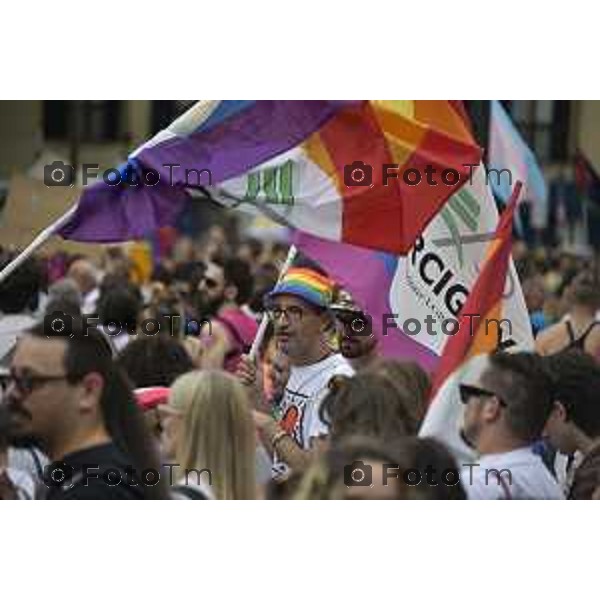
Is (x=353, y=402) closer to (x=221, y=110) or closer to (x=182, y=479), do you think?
(x=182, y=479)

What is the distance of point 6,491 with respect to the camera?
5.32 m

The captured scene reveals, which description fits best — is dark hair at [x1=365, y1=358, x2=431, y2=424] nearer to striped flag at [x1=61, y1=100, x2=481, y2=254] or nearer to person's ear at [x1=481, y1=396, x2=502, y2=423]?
person's ear at [x1=481, y1=396, x2=502, y2=423]

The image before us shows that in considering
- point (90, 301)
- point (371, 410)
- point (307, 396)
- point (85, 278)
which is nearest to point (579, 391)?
point (371, 410)

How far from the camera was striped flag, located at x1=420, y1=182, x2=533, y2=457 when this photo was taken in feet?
18.5

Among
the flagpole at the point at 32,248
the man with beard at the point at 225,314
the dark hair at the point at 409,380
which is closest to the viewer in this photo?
the dark hair at the point at 409,380

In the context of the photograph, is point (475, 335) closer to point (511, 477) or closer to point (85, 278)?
point (511, 477)

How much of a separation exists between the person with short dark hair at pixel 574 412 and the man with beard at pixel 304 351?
804 millimetres

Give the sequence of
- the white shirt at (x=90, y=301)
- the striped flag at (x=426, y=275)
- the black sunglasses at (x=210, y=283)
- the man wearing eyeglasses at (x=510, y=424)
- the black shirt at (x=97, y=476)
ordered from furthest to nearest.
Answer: the white shirt at (x=90, y=301), the black sunglasses at (x=210, y=283), the striped flag at (x=426, y=275), the man wearing eyeglasses at (x=510, y=424), the black shirt at (x=97, y=476)

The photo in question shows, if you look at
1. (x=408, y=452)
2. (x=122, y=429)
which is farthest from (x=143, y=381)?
(x=408, y=452)

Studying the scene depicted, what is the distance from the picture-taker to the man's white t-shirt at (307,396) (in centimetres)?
676

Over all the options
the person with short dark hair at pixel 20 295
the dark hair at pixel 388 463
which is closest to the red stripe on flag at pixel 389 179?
the person with short dark hair at pixel 20 295

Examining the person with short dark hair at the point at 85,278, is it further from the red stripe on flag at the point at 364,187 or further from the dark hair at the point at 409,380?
the dark hair at the point at 409,380

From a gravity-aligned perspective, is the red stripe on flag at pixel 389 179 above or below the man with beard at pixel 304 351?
above

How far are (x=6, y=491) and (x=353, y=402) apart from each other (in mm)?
1058
